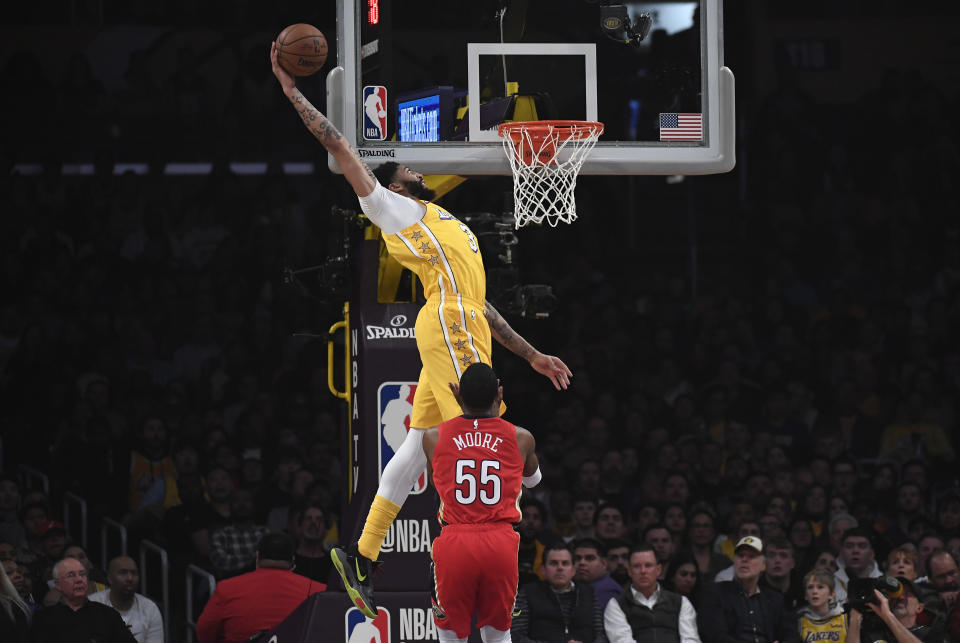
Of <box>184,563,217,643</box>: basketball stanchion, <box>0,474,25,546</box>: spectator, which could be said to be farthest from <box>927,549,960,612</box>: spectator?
<box>0,474,25,546</box>: spectator

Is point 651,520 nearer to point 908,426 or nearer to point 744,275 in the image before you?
point 908,426

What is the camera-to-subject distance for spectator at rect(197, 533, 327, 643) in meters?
10.3

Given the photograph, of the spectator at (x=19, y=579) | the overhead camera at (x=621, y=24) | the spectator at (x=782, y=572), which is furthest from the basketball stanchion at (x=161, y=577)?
the overhead camera at (x=621, y=24)

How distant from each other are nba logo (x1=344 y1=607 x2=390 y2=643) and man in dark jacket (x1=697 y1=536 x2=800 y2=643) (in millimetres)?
2602

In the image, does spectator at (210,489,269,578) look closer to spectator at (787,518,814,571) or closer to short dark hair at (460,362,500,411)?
spectator at (787,518,814,571)

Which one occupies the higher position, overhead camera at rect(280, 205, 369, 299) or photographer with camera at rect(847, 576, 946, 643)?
overhead camera at rect(280, 205, 369, 299)

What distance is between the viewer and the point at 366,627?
9.73 metres

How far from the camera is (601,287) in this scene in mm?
15836

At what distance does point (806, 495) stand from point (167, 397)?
5.65 meters

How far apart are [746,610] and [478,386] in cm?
449

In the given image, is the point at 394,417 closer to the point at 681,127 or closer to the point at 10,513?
the point at 681,127

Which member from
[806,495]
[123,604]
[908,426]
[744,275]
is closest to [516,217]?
[123,604]

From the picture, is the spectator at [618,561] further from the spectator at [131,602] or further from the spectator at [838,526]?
the spectator at [131,602]

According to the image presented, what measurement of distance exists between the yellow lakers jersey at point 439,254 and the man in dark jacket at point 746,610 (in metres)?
3.89
